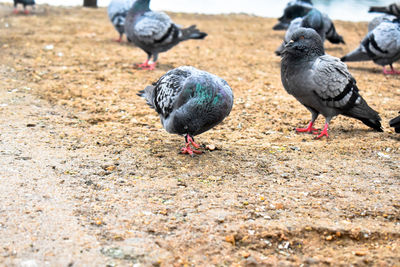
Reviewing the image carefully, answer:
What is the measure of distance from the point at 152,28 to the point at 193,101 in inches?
147

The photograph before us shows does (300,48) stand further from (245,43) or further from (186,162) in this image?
(245,43)

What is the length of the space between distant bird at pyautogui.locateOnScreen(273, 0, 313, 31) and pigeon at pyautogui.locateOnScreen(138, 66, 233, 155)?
641 cm

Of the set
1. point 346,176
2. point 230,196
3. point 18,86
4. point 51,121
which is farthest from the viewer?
point 18,86

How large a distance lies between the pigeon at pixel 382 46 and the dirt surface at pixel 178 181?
0.74 metres

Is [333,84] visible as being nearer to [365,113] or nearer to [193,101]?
[365,113]

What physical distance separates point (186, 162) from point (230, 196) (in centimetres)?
71

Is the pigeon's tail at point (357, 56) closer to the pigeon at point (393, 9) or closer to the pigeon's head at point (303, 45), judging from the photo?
the pigeon at point (393, 9)

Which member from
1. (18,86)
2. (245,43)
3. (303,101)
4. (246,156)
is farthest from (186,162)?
(245,43)

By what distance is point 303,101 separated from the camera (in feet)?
15.3

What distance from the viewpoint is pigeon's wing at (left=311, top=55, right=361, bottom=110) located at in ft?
14.7

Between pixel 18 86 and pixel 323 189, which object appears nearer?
pixel 323 189

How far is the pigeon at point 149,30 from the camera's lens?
7.12m

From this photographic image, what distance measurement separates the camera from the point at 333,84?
4.51 m

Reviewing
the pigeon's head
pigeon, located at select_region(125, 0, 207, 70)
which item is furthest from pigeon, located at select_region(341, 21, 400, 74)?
the pigeon's head
